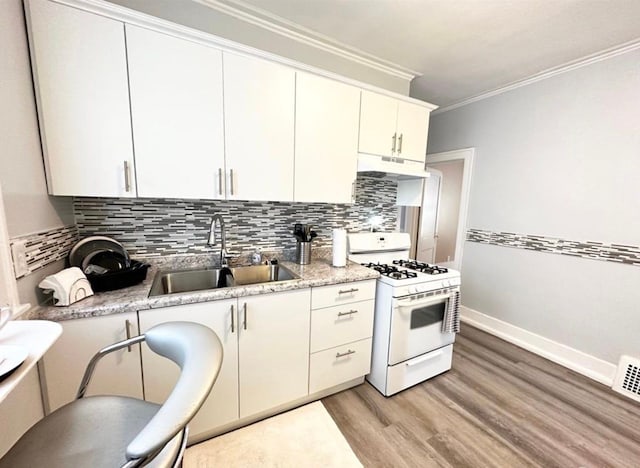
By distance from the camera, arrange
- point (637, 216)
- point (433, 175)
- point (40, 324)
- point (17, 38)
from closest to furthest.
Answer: point (40, 324), point (17, 38), point (637, 216), point (433, 175)

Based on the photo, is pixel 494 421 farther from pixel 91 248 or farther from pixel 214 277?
pixel 91 248

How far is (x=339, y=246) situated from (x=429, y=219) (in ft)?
10.1

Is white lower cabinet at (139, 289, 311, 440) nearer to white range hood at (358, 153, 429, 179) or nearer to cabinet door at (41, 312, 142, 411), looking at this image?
cabinet door at (41, 312, 142, 411)

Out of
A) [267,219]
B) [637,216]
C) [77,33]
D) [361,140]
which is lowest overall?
[267,219]

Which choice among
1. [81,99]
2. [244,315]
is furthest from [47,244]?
[244,315]

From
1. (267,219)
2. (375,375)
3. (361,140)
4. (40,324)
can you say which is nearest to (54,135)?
(40,324)

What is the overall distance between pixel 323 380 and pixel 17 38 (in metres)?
2.47

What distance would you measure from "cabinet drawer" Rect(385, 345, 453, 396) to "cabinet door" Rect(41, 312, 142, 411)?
1.66 m

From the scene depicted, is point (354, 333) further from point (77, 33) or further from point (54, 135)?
point (77, 33)

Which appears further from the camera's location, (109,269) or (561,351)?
(561,351)

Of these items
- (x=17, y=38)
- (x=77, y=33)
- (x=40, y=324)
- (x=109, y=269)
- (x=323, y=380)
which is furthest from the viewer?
(x=323, y=380)

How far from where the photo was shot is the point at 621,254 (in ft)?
6.85

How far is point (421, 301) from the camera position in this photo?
6.30ft

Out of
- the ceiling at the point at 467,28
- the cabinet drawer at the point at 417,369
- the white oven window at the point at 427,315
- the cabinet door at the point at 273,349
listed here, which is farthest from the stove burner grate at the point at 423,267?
the ceiling at the point at 467,28
